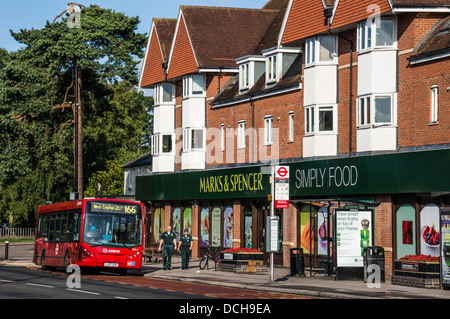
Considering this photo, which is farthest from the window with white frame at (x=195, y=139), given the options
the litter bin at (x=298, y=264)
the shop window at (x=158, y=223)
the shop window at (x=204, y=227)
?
the litter bin at (x=298, y=264)

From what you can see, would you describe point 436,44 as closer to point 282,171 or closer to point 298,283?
point 282,171

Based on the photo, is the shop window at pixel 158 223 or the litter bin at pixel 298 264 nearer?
the litter bin at pixel 298 264

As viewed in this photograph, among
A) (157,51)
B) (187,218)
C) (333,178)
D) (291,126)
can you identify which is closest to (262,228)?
(291,126)

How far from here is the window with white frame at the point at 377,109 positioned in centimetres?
3469

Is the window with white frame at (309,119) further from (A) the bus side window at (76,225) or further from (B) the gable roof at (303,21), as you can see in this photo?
(A) the bus side window at (76,225)

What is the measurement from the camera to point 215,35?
51.9 meters

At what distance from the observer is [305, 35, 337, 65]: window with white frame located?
127 ft

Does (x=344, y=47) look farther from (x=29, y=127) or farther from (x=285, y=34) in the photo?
(x=29, y=127)

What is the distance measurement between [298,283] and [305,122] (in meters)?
11.9

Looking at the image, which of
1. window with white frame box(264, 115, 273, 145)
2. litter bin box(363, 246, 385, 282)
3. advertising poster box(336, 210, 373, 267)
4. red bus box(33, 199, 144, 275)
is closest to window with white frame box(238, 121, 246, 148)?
window with white frame box(264, 115, 273, 145)

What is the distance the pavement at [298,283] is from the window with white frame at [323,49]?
899cm

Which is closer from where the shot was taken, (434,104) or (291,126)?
(434,104)

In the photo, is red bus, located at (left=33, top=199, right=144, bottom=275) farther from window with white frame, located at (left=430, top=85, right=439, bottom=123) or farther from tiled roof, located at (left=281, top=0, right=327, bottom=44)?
window with white frame, located at (left=430, top=85, right=439, bottom=123)
